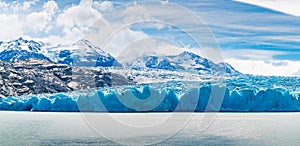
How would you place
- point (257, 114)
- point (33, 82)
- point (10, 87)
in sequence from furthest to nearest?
point (33, 82) → point (10, 87) → point (257, 114)

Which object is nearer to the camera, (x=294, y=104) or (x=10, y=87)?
(x=294, y=104)

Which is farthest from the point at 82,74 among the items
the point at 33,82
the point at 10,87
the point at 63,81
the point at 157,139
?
the point at 157,139

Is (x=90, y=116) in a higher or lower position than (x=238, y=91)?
lower

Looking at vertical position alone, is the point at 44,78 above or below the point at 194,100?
below

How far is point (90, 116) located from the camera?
49.2 metres

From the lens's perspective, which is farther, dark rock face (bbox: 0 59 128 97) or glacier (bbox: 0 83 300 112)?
dark rock face (bbox: 0 59 128 97)

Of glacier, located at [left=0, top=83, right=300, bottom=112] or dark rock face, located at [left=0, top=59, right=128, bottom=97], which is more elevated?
glacier, located at [left=0, top=83, right=300, bottom=112]

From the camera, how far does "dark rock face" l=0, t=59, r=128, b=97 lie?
289 feet

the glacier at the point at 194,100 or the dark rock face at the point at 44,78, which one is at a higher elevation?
the glacier at the point at 194,100

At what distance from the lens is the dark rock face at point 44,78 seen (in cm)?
8806

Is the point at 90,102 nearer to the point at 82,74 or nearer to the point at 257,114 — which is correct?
the point at 257,114

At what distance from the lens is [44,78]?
333 ft

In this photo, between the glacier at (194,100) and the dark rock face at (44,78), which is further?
the dark rock face at (44,78)

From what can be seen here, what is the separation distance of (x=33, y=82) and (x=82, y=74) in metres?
18.7
